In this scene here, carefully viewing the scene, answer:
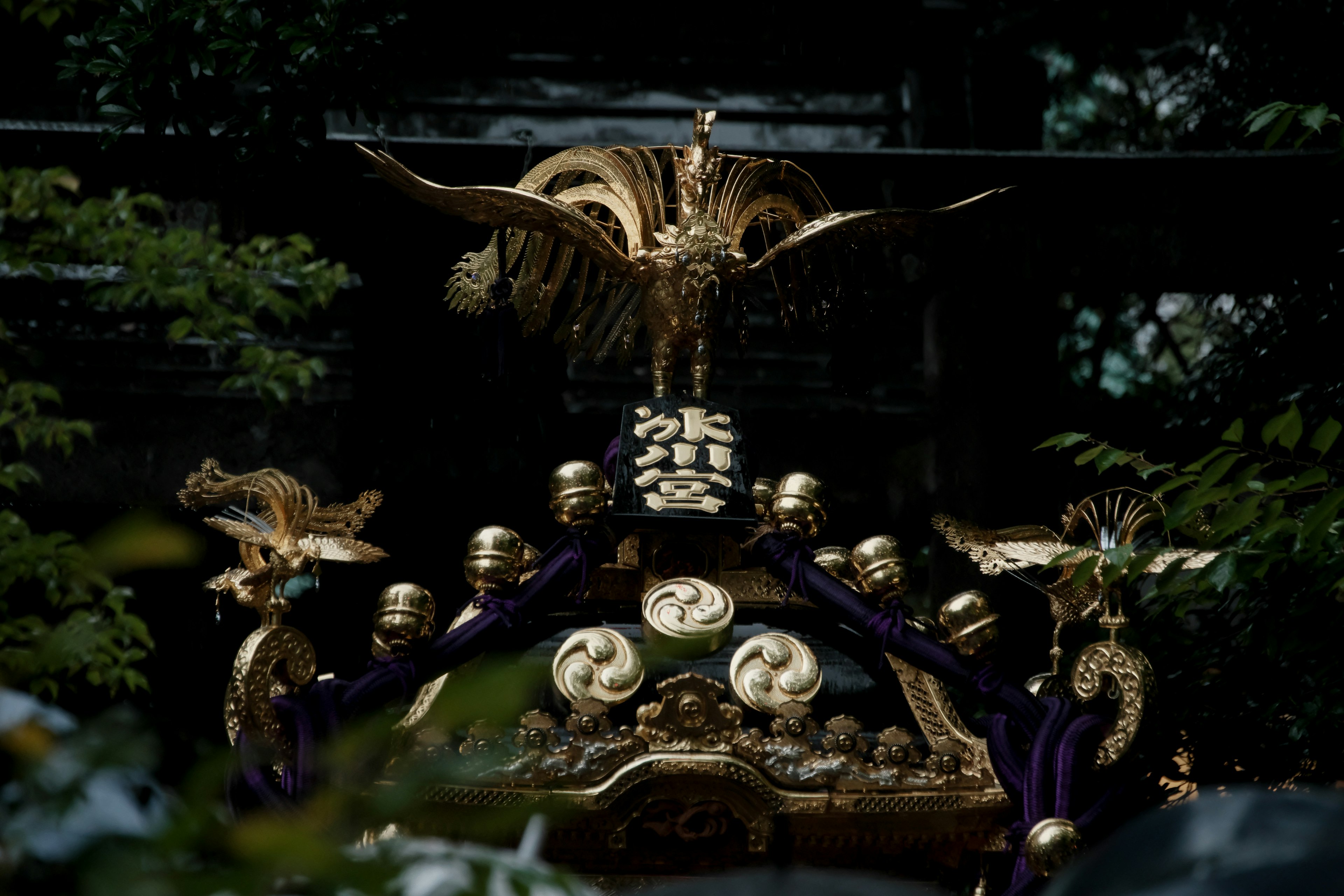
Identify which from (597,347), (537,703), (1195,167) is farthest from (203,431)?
(1195,167)

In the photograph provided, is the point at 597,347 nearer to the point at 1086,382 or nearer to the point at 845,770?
the point at 845,770

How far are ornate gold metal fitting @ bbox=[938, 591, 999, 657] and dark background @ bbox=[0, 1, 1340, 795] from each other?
6.09ft

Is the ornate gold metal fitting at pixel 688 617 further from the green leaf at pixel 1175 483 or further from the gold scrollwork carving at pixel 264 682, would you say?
the green leaf at pixel 1175 483

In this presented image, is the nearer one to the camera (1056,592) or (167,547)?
(167,547)

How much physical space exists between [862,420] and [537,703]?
8.70ft

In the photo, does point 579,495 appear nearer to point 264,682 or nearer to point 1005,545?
point 264,682

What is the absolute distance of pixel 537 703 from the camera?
384 cm

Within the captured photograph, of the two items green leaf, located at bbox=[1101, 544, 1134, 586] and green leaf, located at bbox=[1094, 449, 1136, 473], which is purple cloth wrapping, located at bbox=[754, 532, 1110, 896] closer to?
green leaf, located at bbox=[1101, 544, 1134, 586]

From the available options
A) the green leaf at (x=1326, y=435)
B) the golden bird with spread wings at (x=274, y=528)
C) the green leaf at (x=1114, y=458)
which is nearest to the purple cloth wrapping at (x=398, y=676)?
the golden bird with spread wings at (x=274, y=528)

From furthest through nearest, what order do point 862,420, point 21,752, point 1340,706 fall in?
1. point 862,420
2. point 1340,706
3. point 21,752

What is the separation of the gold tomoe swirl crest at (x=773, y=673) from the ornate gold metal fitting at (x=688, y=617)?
3.2 inches

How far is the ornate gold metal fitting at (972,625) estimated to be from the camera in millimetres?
3879

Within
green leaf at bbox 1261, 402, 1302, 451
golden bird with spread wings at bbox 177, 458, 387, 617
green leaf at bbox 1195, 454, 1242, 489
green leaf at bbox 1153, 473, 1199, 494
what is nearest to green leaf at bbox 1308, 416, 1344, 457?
green leaf at bbox 1261, 402, 1302, 451

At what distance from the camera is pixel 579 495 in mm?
3975
